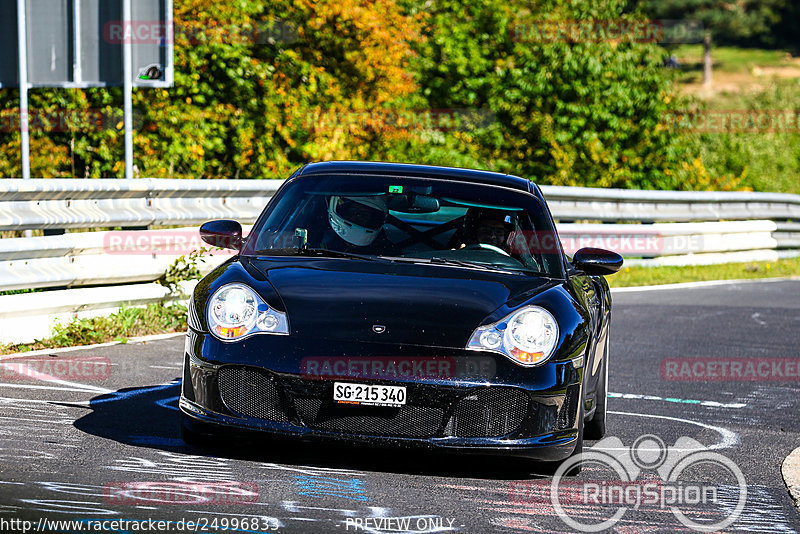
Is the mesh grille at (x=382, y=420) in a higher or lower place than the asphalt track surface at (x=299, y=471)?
higher

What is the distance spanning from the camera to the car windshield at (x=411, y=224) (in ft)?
20.5

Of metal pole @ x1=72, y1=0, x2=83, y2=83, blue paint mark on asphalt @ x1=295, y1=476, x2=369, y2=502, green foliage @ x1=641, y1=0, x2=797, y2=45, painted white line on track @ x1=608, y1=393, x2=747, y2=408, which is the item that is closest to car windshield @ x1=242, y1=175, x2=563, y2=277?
blue paint mark on asphalt @ x1=295, y1=476, x2=369, y2=502

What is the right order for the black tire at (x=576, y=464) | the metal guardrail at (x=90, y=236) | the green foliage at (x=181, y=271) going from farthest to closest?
the green foliage at (x=181, y=271), the metal guardrail at (x=90, y=236), the black tire at (x=576, y=464)

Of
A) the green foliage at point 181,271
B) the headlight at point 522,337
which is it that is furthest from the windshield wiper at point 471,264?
the green foliage at point 181,271

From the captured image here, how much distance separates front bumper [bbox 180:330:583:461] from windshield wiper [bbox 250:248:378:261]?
34.3 inches

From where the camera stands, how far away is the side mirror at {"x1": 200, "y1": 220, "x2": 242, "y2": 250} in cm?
667

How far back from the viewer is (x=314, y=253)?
618 cm

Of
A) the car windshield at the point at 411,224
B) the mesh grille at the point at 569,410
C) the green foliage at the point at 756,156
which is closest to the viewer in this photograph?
the mesh grille at the point at 569,410

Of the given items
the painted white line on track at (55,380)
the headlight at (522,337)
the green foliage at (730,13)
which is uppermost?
the green foliage at (730,13)

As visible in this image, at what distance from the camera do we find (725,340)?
11289mm

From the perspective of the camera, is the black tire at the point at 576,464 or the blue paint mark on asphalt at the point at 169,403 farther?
the blue paint mark on asphalt at the point at 169,403

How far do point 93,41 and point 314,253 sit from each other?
311 inches

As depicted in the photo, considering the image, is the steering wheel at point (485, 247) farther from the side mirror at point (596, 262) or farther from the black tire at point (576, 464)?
the black tire at point (576, 464)

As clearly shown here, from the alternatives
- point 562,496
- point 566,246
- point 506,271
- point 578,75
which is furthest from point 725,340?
point 578,75
